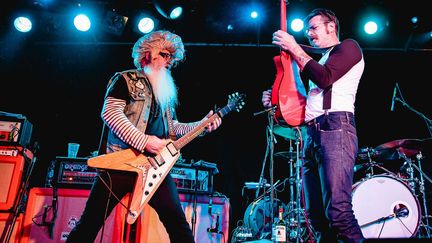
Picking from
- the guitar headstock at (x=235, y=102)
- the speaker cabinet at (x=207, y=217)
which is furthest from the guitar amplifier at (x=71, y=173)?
the guitar headstock at (x=235, y=102)

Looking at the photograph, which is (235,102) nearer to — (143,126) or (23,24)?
(143,126)

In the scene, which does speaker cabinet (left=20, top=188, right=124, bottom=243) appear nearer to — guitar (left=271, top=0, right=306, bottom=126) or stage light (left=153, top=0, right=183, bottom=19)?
guitar (left=271, top=0, right=306, bottom=126)

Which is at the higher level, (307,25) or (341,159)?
(307,25)

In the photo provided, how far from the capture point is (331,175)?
2537 mm

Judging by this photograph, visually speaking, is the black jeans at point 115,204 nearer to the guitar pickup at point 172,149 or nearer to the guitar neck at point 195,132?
the guitar pickup at point 172,149

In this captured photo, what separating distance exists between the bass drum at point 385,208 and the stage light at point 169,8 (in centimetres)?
400

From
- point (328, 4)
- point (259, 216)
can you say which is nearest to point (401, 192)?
point (259, 216)

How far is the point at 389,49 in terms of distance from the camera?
7.11m

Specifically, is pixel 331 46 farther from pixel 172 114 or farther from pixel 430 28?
pixel 430 28

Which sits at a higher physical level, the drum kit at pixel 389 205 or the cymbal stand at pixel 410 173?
the cymbal stand at pixel 410 173

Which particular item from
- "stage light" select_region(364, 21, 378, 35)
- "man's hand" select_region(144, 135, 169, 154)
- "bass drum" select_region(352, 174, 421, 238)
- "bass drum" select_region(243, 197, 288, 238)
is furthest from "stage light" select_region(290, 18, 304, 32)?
"man's hand" select_region(144, 135, 169, 154)

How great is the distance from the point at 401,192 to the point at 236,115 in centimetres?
363

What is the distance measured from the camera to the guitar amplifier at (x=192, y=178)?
191 inches

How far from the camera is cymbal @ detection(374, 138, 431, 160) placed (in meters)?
5.15
